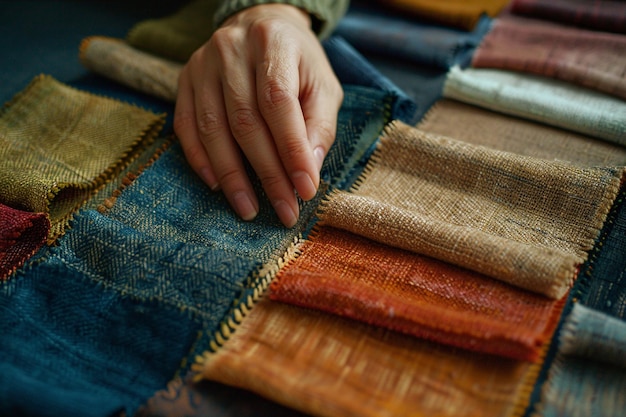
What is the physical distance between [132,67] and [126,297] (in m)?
0.67

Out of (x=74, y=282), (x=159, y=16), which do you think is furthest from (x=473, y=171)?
(x=159, y=16)

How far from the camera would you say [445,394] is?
675mm

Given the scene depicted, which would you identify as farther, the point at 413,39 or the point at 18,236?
the point at 413,39

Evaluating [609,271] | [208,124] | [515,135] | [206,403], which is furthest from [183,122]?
[609,271]

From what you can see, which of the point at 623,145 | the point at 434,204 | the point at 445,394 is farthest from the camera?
the point at 623,145

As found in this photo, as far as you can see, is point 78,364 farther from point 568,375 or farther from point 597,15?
point 597,15

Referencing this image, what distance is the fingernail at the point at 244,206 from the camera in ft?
3.07

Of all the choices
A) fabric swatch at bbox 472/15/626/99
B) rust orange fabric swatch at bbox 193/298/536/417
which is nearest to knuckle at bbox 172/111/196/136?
rust orange fabric swatch at bbox 193/298/536/417

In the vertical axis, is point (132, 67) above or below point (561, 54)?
below

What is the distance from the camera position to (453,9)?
152 centimetres

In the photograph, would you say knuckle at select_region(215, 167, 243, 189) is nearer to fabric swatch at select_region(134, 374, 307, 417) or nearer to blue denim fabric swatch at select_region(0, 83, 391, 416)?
blue denim fabric swatch at select_region(0, 83, 391, 416)

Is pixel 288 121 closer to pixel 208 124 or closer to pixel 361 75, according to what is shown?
pixel 208 124

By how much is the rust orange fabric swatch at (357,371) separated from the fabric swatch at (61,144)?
1.39 feet

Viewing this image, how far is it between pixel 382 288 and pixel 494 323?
171 mm
